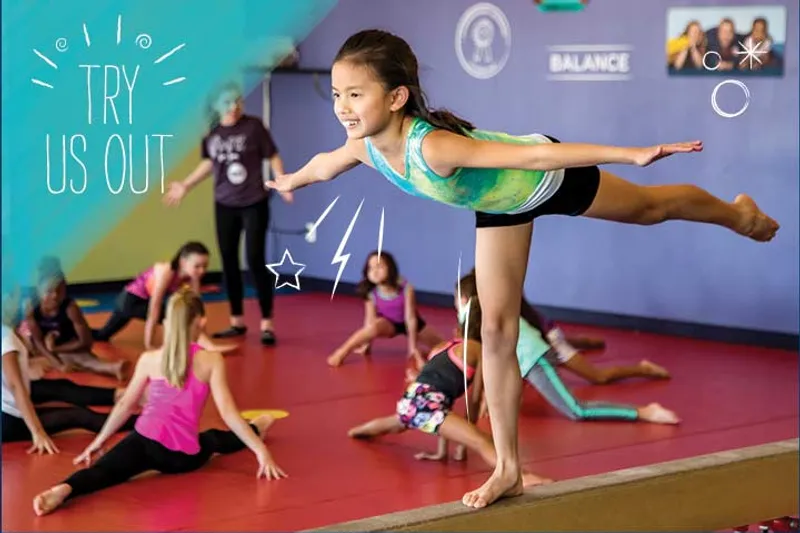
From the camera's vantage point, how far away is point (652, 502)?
11.7 feet

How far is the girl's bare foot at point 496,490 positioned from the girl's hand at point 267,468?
6.33ft

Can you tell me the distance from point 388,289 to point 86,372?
1615mm

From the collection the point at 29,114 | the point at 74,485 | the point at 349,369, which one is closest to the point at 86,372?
the point at 349,369

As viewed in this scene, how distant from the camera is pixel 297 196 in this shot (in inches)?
380

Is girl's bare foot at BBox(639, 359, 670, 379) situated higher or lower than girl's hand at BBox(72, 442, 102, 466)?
higher

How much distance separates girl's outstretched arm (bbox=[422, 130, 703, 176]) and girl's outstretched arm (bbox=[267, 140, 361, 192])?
11.4 inches

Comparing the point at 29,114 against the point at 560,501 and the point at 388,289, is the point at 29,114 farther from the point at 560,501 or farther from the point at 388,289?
the point at 388,289

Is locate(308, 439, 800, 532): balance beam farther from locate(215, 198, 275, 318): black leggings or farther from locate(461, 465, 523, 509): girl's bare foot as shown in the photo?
locate(215, 198, 275, 318): black leggings

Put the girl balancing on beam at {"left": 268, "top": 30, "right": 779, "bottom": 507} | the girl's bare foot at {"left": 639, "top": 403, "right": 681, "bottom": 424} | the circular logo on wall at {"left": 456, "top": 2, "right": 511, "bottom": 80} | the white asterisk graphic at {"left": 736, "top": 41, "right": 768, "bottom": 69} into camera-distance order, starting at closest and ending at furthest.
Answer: the girl balancing on beam at {"left": 268, "top": 30, "right": 779, "bottom": 507}, the white asterisk graphic at {"left": 736, "top": 41, "right": 768, "bottom": 69}, the girl's bare foot at {"left": 639, "top": 403, "right": 681, "bottom": 424}, the circular logo on wall at {"left": 456, "top": 2, "right": 511, "bottom": 80}

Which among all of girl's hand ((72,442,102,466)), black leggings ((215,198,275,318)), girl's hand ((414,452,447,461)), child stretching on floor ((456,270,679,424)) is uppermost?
black leggings ((215,198,275,318))

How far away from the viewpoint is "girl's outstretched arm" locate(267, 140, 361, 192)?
302cm

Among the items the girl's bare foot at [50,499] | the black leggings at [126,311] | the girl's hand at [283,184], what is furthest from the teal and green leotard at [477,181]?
the black leggings at [126,311]

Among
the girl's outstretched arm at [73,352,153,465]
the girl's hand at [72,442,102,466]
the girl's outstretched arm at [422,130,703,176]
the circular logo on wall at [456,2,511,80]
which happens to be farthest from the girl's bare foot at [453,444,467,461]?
the circular logo on wall at [456,2,511,80]

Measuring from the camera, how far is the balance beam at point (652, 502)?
3148 mm
